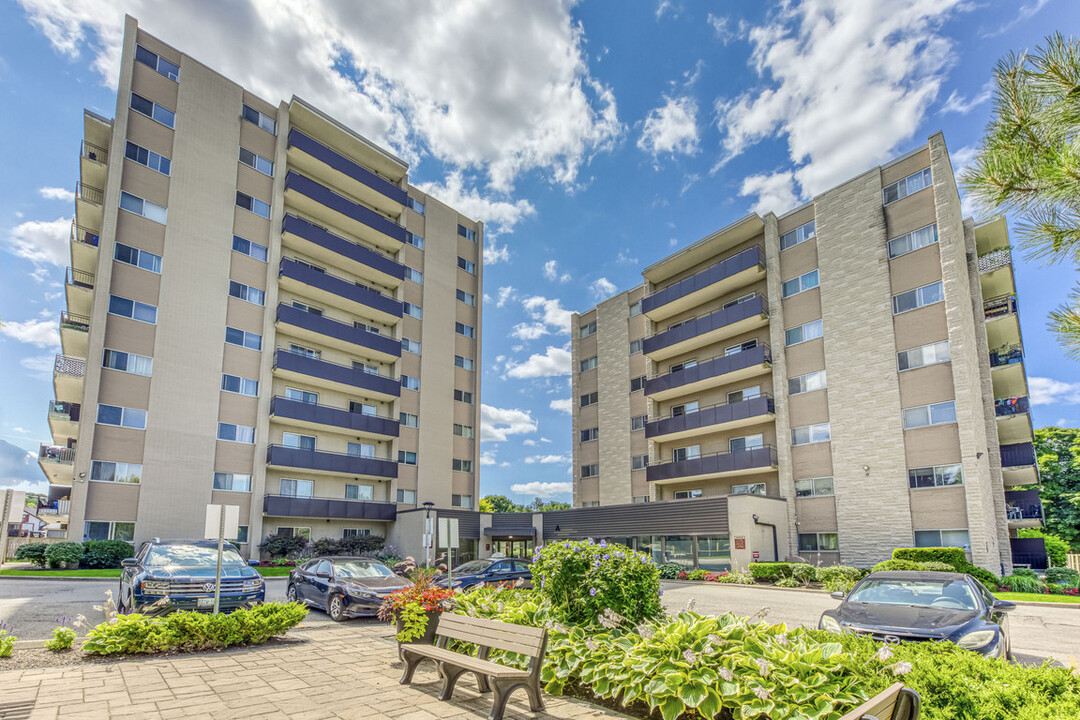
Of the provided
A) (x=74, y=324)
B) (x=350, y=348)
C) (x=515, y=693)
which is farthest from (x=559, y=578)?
(x=74, y=324)

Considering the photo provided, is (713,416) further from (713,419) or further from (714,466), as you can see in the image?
(714,466)

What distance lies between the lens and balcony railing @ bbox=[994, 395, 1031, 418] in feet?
98.0

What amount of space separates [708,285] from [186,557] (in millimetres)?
31022

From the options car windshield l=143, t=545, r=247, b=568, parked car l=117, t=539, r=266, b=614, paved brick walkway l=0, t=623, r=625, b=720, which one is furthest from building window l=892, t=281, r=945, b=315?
car windshield l=143, t=545, r=247, b=568

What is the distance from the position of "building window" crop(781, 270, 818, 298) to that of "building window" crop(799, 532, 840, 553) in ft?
41.4

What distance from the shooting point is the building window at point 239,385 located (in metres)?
32.4

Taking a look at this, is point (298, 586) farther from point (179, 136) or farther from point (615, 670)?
point (179, 136)

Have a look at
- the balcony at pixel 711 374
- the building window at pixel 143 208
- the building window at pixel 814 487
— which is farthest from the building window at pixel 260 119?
the building window at pixel 814 487

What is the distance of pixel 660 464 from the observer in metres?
37.1

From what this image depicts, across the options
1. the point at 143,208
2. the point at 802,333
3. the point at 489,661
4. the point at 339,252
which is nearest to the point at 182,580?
the point at 489,661

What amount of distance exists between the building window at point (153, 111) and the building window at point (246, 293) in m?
8.81

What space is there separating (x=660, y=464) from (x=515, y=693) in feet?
102

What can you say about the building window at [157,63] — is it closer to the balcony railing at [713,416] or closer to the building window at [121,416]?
the building window at [121,416]

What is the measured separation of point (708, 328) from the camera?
3619 cm
